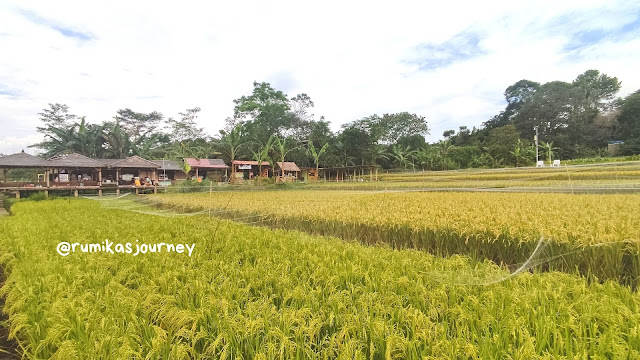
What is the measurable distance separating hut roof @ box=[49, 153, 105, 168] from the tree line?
29.2 feet

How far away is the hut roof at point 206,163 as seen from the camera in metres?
32.5

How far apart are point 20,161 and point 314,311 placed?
2875 cm

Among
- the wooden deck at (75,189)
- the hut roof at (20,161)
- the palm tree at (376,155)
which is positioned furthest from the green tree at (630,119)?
the hut roof at (20,161)

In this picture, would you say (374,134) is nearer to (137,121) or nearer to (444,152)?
(444,152)

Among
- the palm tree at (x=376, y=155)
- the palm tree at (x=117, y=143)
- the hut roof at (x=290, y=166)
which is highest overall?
the palm tree at (x=117, y=143)

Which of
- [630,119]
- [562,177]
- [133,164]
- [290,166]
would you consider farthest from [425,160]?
[133,164]

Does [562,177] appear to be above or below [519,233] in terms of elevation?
above

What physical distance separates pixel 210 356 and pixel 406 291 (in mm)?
1480

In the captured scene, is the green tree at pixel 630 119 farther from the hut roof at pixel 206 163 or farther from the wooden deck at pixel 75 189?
the wooden deck at pixel 75 189

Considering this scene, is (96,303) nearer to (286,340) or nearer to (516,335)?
(286,340)

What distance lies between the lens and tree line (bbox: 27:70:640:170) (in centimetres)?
3259

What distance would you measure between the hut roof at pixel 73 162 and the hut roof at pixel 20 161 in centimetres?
67

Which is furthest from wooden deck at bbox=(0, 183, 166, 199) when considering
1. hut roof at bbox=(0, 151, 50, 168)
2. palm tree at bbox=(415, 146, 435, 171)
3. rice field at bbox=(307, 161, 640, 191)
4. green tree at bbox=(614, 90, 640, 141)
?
green tree at bbox=(614, 90, 640, 141)

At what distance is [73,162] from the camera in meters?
24.3
